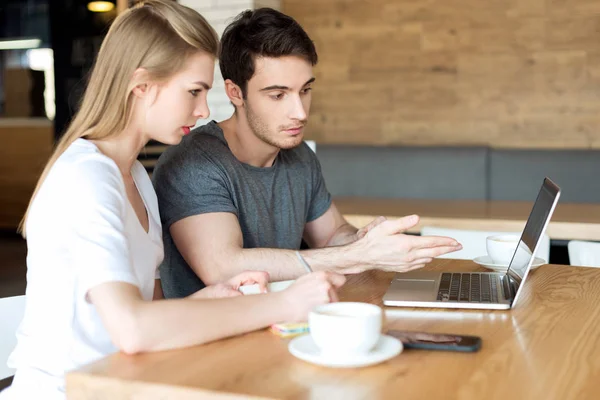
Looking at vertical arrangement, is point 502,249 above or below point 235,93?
below

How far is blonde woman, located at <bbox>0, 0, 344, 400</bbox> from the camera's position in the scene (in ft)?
4.22

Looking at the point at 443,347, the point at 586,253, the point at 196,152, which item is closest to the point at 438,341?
the point at 443,347

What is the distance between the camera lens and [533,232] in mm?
1682

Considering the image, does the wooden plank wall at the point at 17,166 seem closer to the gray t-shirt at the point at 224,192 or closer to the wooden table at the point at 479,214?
the wooden table at the point at 479,214

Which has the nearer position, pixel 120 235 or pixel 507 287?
pixel 120 235

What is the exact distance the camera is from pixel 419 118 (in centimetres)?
468

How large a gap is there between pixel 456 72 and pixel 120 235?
138 inches

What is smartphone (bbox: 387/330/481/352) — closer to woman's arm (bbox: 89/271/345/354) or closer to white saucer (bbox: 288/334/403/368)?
white saucer (bbox: 288/334/403/368)

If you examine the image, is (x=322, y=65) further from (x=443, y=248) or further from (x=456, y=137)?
(x=443, y=248)

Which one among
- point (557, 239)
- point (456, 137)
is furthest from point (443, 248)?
point (456, 137)

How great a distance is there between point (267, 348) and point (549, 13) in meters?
3.60

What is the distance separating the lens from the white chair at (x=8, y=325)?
65.3 inches

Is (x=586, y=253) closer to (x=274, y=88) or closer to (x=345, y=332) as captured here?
(x=274, y=88)

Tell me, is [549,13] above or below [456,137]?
above
